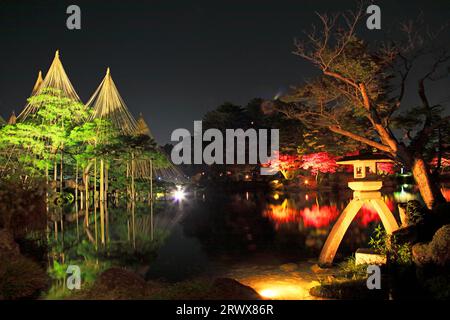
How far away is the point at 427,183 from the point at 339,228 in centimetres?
246

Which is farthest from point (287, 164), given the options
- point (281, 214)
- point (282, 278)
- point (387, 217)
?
point (282, 278)

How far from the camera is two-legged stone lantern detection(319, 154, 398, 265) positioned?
8.85 meters

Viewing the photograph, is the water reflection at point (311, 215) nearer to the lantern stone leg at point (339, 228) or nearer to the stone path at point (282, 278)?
the stone path at point (282, 278)

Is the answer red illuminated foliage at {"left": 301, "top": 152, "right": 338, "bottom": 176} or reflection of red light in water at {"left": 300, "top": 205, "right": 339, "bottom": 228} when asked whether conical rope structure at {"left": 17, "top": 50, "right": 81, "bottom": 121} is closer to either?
reflection of red light in water at {"left": 300, "top": 205, "right": 339, "bottom": 228}

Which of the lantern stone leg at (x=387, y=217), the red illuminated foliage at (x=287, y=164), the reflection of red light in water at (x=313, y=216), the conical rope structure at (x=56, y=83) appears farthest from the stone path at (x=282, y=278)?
the red illuminated foliage at (x=287, y=164)

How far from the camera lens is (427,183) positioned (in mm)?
8672

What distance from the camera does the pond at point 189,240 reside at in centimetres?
1036

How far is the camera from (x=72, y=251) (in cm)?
1170

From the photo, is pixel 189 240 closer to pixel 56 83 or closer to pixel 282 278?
pixel 282 278

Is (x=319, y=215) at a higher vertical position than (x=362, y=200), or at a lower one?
lower

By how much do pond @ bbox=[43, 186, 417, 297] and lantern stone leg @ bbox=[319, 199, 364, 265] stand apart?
134cm

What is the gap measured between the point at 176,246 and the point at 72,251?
3.76 m
